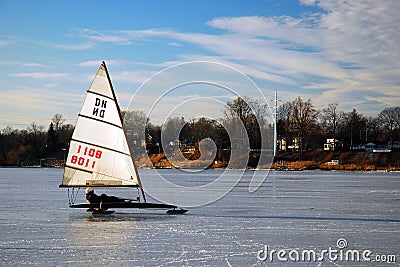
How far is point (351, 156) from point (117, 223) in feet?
212

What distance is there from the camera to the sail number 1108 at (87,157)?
55.1 ft

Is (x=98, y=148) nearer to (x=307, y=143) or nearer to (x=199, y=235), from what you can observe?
(x=199, y=235)

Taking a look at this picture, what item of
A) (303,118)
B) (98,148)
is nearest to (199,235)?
(98,148)

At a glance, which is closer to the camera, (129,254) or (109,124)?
(129,254)

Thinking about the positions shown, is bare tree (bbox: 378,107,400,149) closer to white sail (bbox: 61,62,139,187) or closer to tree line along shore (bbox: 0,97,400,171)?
tree line along shore (bbox: 0,97,400,171)

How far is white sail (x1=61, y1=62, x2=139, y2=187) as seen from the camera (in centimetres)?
1678

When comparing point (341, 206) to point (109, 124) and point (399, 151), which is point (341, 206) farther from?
point (399, 151)

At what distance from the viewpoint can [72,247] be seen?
10.6 meters

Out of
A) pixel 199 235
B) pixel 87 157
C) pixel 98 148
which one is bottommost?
pixel 199 235

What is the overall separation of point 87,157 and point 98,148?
399mm

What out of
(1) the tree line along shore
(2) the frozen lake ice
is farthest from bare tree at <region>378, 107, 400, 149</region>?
(2) the frozen lake ice

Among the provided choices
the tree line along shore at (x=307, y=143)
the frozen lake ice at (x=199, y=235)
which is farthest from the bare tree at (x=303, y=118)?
the frozen lake ice at (x=199, y=235)

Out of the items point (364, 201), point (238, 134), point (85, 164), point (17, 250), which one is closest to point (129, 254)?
point (17, 250)

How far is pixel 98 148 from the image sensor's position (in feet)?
55.4
